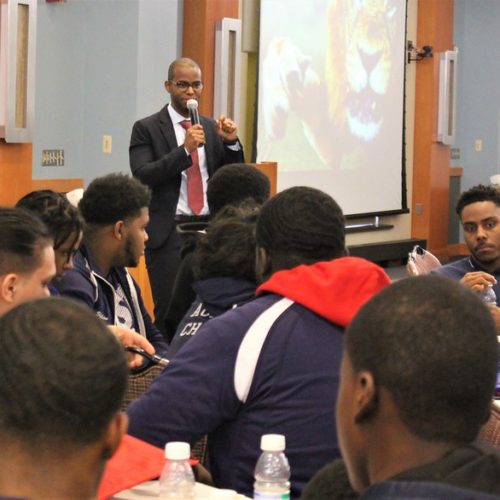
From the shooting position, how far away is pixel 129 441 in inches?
81.8

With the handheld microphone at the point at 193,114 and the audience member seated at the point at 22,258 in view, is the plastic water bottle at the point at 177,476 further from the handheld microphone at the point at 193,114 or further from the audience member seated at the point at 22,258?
the handheld microphone at the point at 193,114

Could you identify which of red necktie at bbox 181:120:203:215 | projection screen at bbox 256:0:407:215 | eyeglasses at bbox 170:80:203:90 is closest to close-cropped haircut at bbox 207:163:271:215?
red necktie at bbox 181:120:203:215

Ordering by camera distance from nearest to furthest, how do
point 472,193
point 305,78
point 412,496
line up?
point 412,496, point 472,193, point 305,78

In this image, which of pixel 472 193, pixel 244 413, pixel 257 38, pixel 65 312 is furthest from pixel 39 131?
pixel 65 312

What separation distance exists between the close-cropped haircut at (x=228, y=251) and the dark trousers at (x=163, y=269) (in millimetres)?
2230

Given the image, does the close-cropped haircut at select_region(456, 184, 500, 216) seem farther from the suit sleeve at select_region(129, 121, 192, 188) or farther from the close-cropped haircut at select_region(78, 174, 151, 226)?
the close-cropped haircut at select_region(78, 174, 151, 226)

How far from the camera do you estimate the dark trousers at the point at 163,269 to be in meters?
5.34

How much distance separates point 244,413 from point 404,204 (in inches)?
333

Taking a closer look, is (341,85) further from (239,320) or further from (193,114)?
(239,320)

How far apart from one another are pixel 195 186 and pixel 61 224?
7.74ft

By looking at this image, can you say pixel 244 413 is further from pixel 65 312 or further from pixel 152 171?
pixel 152 171

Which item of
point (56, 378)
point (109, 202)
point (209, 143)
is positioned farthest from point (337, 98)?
point (56, 378)

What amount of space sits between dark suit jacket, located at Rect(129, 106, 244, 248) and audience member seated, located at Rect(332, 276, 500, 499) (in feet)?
13.3

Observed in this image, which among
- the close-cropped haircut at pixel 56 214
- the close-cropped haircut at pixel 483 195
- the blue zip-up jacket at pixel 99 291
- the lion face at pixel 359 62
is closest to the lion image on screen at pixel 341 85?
the lion face at pixel 359 62
